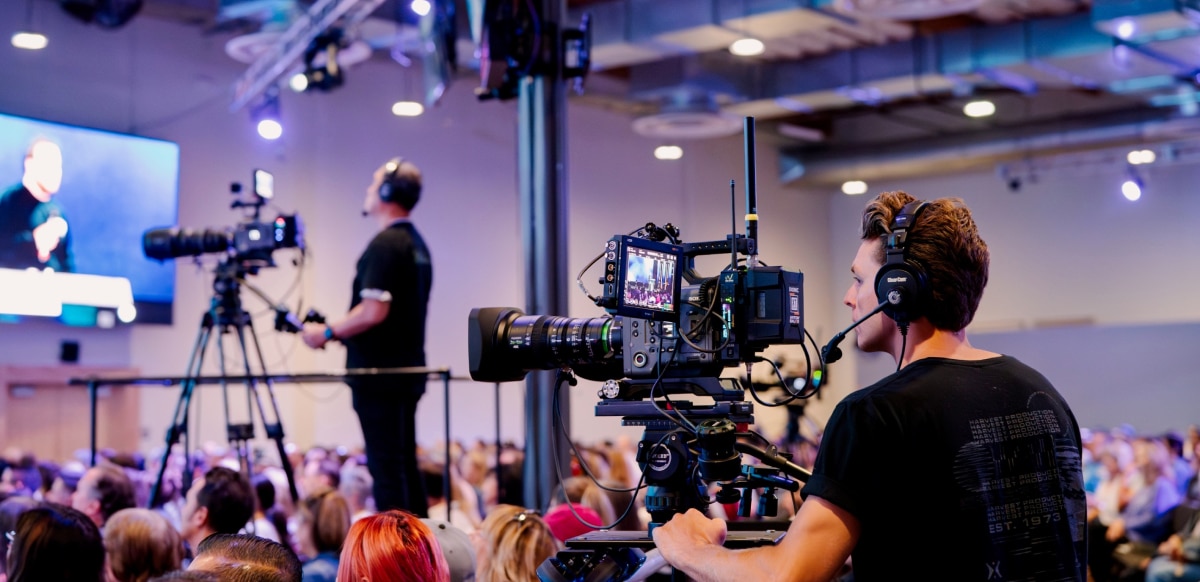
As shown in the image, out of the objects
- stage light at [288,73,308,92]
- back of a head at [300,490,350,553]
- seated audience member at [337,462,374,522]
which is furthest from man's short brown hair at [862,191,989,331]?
stage light at [288,73,308,92]

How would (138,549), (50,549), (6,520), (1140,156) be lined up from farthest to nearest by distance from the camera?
(1140,156)
(138,549)
(6,520)
(50,549)

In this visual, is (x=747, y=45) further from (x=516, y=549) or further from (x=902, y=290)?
(x=902, y=290)

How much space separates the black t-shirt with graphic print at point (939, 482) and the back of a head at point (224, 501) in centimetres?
241

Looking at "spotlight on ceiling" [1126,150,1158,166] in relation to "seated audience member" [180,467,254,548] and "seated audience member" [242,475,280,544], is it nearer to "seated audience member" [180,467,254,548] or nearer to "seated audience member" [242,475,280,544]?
"seated audience member" [242,475,280,544]

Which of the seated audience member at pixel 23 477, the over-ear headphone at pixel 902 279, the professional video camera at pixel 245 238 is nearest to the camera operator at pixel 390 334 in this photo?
the professional video camera at pixel 245 238

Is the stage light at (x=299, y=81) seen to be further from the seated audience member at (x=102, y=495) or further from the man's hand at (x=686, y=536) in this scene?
the man's hand at (x=686, y=536)

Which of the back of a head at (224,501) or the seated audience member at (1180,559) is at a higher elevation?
the back of a head at (224,501)

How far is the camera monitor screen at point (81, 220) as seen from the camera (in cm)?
873

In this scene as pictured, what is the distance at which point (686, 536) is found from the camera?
1.90m

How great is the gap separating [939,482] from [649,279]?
60 centimetres

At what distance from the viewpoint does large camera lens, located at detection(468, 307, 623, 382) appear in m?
2.24

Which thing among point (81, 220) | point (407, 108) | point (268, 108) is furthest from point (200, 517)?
point (407, 108)

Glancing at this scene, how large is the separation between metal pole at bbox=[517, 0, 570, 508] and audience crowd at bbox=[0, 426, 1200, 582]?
38cm

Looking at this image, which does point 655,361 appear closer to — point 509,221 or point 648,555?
point 648,555
